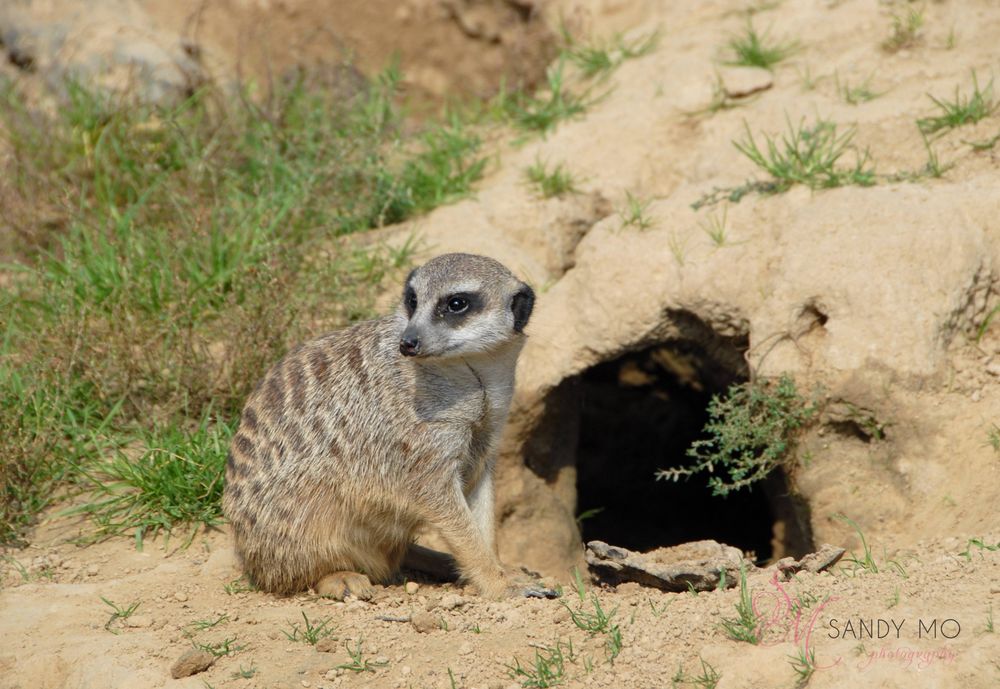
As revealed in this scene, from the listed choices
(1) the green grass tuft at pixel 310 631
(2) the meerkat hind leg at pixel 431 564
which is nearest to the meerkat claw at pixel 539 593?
(2) the meerkat hind leg at pixel 431 564

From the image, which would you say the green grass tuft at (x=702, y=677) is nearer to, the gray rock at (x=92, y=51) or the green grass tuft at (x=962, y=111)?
the green grass tuft at (x=962, y=111)

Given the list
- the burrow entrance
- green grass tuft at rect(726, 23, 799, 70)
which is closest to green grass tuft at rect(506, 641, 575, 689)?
the burrow entrance

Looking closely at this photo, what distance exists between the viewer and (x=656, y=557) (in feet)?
12.3

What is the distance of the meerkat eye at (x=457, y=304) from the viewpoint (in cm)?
342

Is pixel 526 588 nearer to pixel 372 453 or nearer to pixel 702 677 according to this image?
pixel 372 453

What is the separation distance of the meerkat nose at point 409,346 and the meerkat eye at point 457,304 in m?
0.20

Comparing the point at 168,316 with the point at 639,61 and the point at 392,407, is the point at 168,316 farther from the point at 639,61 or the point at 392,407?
the point at 639,61

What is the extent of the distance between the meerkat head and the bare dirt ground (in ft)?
2.84

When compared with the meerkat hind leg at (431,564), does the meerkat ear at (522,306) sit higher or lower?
higher

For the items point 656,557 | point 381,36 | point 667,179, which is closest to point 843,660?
point 656,557

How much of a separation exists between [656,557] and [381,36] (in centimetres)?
412

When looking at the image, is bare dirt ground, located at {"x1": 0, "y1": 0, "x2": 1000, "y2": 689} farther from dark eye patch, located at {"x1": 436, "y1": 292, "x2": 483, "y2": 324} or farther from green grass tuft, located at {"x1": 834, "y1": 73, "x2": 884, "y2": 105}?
dark eye patch, located at {"x1": 436, "y1": 292, "x2": 483, "y2": 324}

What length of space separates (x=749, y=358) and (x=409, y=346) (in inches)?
66.0

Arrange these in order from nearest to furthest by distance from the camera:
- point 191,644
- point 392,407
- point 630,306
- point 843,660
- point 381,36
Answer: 1. point 843,660
2. point 191,644
3. point 392,407
4. point 630,306
5. point 381,36
